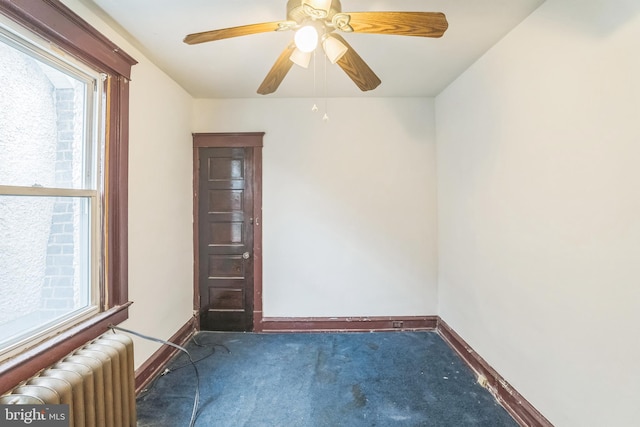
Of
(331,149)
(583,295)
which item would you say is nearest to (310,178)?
(331,149)

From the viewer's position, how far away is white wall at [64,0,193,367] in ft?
6.86

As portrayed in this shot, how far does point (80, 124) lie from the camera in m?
1.72

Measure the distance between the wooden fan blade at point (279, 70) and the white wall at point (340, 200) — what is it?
4.08ft

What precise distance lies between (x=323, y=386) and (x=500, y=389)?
1299 millimetres

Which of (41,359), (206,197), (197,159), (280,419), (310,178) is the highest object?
(197,159)

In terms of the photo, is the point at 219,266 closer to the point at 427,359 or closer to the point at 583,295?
the point at 427,359

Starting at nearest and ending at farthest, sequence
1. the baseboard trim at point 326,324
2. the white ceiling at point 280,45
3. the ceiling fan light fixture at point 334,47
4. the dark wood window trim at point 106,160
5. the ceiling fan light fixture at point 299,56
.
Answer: the dark wood window trim at point 106,160, the ceiling fan light fixture at point 334,47, the ceiling fan light fixture at point 299,56, the white ceiling at point 280,45, the baseboard trim at point 326,324

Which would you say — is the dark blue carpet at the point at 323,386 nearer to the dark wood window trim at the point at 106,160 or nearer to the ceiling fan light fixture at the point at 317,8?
the dark wood window trim at the point at 106,160

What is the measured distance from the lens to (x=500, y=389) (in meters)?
2.02

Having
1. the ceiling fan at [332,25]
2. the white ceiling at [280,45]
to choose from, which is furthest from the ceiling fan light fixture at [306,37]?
the white ceiling at [280,45]

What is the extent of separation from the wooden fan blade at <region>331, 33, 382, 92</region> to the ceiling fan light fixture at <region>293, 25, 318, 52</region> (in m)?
0.17

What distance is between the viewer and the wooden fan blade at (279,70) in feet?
5.05

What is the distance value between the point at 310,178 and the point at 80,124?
1965 mm

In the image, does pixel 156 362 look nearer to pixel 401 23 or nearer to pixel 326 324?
pixel 326 324
